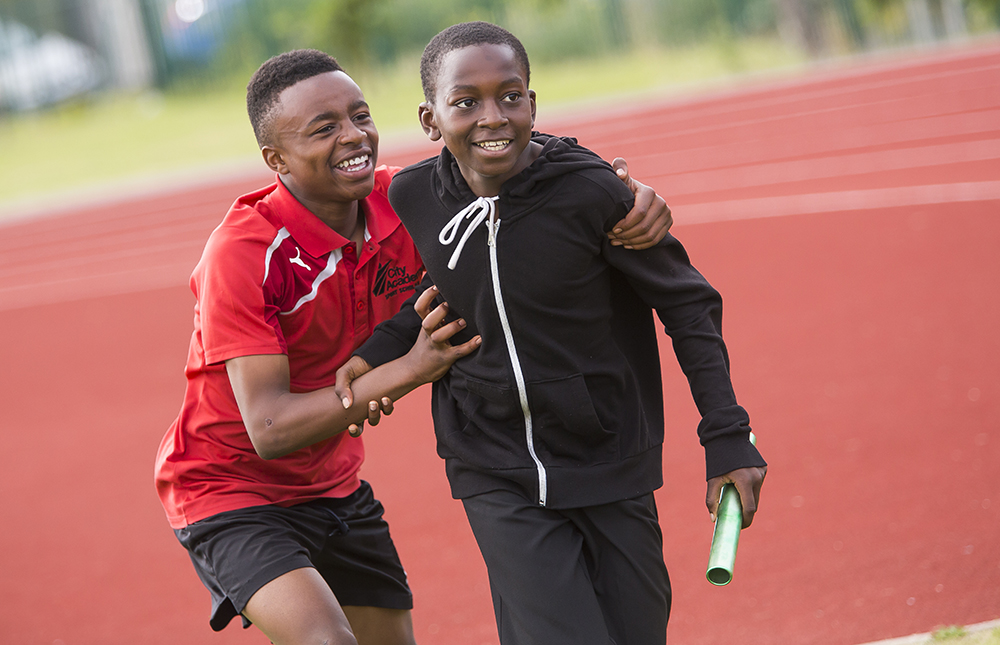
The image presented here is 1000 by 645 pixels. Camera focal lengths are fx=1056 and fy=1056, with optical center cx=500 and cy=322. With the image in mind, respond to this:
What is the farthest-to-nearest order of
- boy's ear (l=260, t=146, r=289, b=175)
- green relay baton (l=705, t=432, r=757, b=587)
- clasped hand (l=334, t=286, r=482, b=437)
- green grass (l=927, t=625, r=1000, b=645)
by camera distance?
green grass (l=927, t=625, r=1000, b=645) < boy's ear (l=260, t=146, r=289, b=175) < clasped hand (l=334, t=286, r=482, b=437) < green relay baton (l=705, t=432, r=757, b=587)

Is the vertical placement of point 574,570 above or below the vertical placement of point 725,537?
below

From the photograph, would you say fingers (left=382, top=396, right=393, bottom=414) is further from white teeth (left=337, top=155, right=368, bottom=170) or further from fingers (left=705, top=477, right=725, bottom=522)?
fingers (left=705, top=477, right=725, bottom=522)

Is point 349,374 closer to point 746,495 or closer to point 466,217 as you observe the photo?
point 466,217

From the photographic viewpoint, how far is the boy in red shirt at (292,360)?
239 cm

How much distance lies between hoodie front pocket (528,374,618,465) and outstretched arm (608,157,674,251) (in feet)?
0.97

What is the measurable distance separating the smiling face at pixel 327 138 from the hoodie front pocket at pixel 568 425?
753 millimetres

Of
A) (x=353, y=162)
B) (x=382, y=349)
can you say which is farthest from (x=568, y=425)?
(x=353, y=162)

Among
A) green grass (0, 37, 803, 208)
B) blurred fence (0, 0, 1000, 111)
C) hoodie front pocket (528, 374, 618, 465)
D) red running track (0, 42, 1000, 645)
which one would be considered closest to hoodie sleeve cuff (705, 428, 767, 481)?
hoodie front pocket (528, 374, 618, 465)

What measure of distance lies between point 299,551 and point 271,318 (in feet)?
1.82

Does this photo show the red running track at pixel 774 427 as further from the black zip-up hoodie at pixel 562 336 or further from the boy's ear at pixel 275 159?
the boy's ear at pixel 275 159

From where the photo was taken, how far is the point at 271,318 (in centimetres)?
249

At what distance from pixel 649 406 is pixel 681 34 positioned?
21.9 meters

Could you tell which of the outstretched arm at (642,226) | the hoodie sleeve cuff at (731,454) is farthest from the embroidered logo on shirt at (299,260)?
the hoodie sleeve cuff at (731,454)

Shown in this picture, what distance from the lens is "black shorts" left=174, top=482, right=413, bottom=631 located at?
2.42 metres
